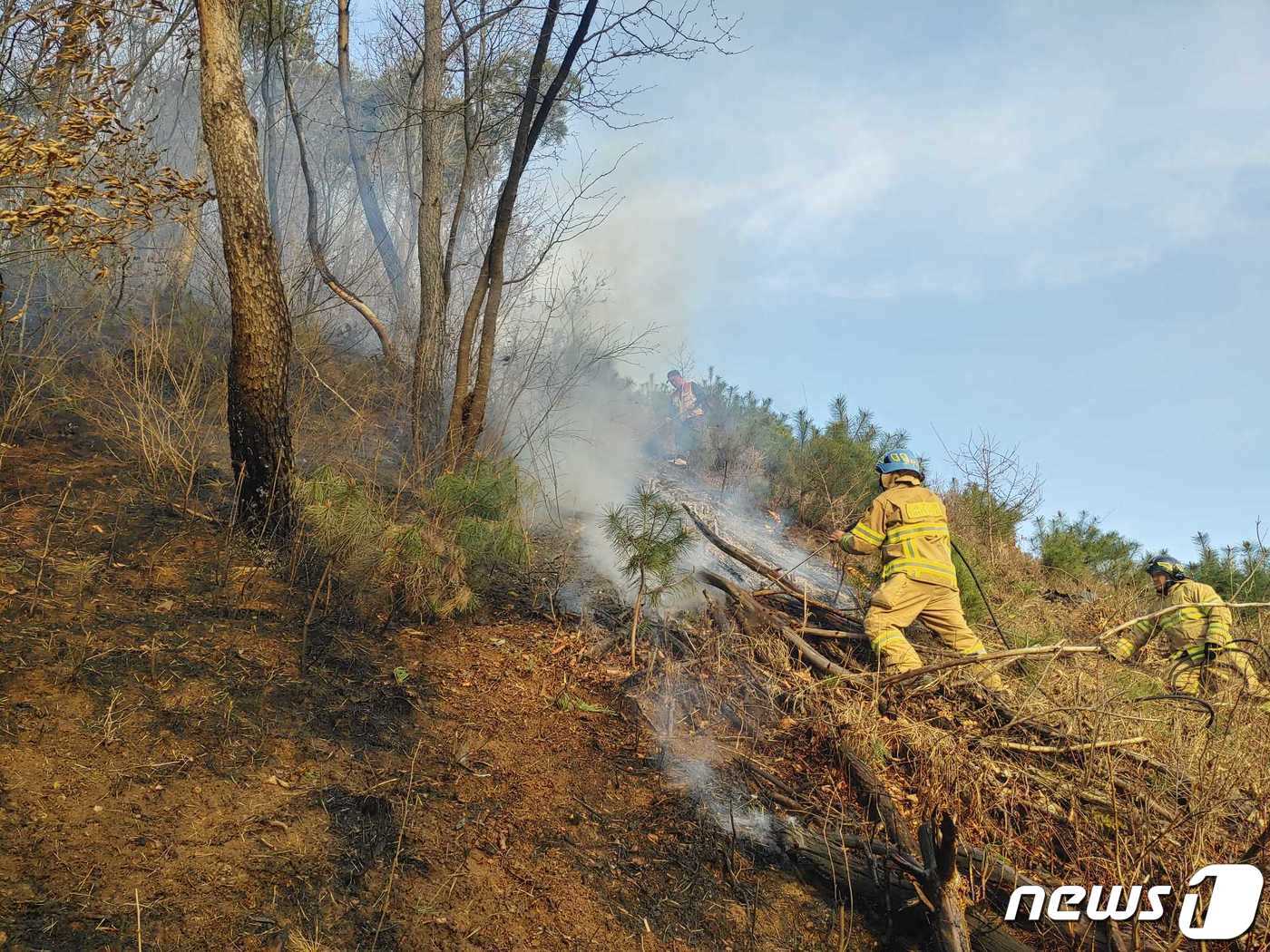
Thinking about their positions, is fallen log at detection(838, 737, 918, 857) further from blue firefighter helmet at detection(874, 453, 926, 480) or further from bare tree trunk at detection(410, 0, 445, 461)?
bare tree trunk at detection(410, 0, 445, 461)

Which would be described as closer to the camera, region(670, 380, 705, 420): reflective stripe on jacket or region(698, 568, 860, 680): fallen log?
region(698, 568, 860, 680): fallen log

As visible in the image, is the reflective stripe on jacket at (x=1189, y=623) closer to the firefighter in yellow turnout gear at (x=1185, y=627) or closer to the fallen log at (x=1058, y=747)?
the firefighter in yellow turnout gear at (x=1185, y=627)

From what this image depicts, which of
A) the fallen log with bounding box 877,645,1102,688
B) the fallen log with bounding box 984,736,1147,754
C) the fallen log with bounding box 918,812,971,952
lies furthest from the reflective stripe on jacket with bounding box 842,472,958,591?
the fallen log with bounding box 918,812,971,952

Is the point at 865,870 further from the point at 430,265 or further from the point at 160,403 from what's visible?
the point at 430,265

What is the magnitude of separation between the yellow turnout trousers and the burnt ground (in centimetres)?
201

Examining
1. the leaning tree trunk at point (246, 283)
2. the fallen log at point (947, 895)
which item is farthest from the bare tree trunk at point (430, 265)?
the fallen log at point (947, 895)

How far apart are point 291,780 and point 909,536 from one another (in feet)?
15.4

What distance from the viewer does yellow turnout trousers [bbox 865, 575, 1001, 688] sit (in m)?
5.58

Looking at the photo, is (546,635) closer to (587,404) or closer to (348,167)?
(587,404)

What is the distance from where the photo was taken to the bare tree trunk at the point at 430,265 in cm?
716

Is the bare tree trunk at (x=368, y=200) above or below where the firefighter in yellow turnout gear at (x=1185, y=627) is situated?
above

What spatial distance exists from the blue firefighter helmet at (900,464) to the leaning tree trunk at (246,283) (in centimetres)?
480

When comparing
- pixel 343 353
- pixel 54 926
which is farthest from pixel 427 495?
pixel 343 353

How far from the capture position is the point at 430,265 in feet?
25.0
